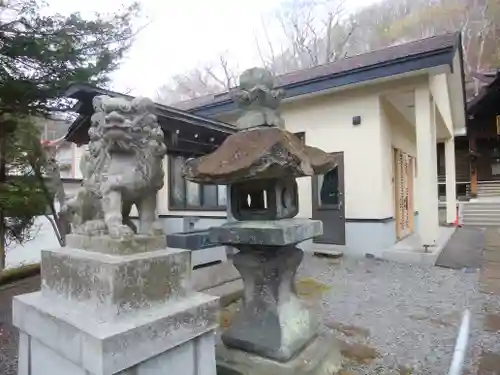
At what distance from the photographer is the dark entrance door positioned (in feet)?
25.3

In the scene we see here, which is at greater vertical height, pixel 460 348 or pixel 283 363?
pixel 283 363

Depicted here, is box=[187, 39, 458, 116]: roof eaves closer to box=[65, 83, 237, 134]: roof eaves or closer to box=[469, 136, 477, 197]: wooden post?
box=[65, 83, 237, 134]: roof eaves

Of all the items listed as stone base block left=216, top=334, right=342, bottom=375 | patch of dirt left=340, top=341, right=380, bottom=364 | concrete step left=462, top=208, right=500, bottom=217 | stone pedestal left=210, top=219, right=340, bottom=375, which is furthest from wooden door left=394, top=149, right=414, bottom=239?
stone pedestal left=210, top=219, right=340, bottom=375

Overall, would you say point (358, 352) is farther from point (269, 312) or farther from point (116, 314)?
point (116, 314)

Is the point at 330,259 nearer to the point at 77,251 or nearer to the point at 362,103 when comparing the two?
the point at 362,103

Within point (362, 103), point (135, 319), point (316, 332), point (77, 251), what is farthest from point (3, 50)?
point (362, 103)

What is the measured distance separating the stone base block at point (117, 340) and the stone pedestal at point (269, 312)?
0.49 m

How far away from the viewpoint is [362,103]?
7.53 metres

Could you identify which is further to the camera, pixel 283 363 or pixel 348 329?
pixel 348 329

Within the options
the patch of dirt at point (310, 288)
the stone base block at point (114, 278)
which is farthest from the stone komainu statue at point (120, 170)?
the patch of dirt at point (310, 288)

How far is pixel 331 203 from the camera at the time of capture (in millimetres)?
7922

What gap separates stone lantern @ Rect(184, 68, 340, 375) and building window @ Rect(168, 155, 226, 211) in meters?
7.00

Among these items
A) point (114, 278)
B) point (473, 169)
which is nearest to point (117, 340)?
point (114, 278)

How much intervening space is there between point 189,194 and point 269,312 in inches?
323
